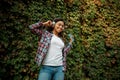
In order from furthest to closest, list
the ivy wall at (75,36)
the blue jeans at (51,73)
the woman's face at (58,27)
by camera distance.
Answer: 1. the ivy wall at (75,36)
2. the woman's face at (58,27)
3. the blue jeans at (51,73)

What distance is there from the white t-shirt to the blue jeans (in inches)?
3.0

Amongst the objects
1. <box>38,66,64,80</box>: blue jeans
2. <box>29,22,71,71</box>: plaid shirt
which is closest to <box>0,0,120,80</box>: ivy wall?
<box>29,22,71,71</box>: plaid shirt

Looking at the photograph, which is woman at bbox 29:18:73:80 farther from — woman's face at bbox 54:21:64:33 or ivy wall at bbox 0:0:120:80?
ivy wall at bbox 0:0:120:80

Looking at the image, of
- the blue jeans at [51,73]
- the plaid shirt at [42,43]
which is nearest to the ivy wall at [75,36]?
the plaid shirt at [42,43]

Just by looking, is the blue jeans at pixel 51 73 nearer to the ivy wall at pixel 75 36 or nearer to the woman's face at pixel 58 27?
the woman's face at pixel 58 27

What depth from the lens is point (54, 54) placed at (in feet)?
13.9

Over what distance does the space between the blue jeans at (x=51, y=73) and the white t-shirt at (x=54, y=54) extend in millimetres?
75

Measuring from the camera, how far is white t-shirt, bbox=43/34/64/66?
4199 mm

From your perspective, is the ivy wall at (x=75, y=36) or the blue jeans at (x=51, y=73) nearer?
the blue jeans at (x=51, y=73)

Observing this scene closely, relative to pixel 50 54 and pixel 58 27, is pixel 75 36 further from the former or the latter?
pixel 50 54

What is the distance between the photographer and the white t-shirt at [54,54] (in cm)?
420

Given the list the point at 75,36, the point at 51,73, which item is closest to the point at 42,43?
the point at 51,73

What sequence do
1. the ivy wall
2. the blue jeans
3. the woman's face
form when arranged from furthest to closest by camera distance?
the ivy wall, the woman's face, the blue jeans

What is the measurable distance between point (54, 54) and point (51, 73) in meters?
0.33
